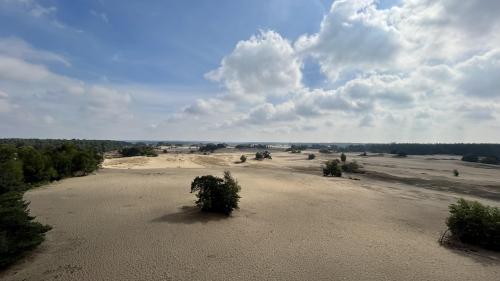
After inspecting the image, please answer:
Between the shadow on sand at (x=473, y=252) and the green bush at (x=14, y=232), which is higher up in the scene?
the green bush at (x=14, y=232)

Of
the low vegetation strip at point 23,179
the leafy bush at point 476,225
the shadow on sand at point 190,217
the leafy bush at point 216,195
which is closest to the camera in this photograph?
the low vegetation strip at point 23,179

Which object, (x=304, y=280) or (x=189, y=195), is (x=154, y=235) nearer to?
(x=304, y=280)

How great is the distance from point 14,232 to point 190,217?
7899 millimetres

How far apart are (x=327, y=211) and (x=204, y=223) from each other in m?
9.08

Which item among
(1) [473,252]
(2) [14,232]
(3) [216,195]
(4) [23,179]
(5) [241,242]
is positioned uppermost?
(3) [216,195]

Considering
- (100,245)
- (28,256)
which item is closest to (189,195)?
(100,245)

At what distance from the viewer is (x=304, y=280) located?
9.74m

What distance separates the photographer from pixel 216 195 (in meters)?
17.5

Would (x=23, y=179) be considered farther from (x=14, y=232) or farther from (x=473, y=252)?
(x=473, y=252)

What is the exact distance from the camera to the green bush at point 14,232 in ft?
32.3

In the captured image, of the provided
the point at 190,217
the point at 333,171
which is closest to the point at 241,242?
the point at 190,217

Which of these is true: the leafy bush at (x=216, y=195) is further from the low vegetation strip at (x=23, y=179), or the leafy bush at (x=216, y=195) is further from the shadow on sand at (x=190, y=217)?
the low vegetation strip at (x=23, y=179)

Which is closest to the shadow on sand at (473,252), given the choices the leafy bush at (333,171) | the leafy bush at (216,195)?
the leafy bush at (216,195)

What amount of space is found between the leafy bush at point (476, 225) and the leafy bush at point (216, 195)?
12.2m
